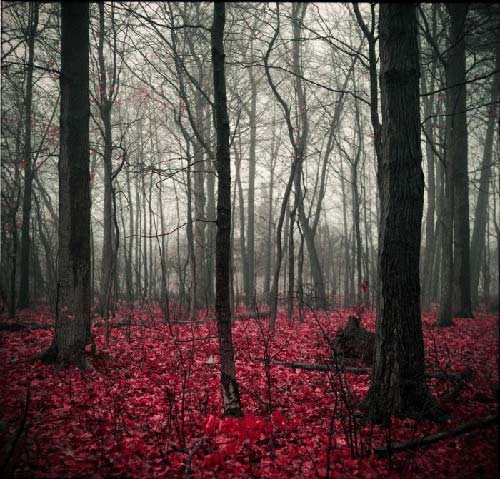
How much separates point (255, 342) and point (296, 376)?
238 centimetres

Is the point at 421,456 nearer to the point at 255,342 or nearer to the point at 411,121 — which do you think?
the point at 411,121

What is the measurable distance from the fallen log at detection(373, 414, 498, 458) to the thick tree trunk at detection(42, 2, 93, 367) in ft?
14.6

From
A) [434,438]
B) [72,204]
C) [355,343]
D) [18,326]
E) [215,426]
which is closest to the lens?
[434,438]

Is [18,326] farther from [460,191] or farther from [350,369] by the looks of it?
[460,191]

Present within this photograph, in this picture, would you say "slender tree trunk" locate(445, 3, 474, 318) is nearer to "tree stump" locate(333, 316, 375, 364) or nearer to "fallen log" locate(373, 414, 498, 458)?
"tree stump" locate(333, 316, 375, 364)

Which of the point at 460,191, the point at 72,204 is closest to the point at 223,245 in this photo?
the point at 72,204

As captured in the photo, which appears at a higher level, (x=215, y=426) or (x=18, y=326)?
(x=18, y=326)

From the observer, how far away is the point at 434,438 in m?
3.05

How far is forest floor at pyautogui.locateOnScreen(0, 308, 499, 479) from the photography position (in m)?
2.94

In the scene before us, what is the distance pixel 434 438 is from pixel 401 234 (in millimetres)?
1855

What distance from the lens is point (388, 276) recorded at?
3805mm

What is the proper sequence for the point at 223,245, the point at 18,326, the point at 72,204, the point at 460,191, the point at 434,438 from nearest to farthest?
the point at 434,438
the point at 223,245
the point at 72,204
the point at 18,326
the point at 460,191

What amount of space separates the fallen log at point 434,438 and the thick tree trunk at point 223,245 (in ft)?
5.17

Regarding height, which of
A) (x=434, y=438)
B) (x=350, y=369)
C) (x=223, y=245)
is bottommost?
(x=350, y=369)
